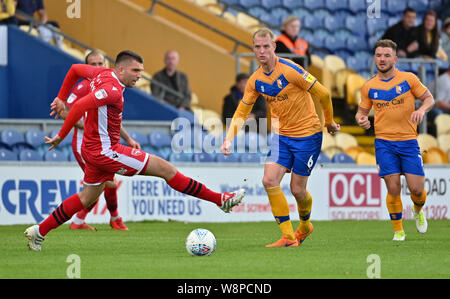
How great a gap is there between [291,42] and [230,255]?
9061mm

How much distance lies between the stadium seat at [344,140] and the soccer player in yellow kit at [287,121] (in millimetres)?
7390

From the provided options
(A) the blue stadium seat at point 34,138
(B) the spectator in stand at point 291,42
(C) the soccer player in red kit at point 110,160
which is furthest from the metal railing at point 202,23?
(C) the soccer player in red kit at point 110,160

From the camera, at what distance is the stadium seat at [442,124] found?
17.1m

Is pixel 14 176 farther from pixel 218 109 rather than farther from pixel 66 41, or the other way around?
pixel 218 109

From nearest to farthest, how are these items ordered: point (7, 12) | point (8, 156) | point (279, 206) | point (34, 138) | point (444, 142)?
point (279, 206), point (8, 156), point (34, 138), point (7, 12), point (444, 142)

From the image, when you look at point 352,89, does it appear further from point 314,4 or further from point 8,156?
point 8,156

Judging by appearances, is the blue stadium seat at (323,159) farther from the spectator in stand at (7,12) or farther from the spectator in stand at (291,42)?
the spectator in stand at (7,12)

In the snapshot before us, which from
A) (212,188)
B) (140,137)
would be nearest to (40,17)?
(140,137)

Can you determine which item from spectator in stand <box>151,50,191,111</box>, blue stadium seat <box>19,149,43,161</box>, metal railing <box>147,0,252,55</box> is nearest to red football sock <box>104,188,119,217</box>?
blue stadium seat <box>19,149,43,161</box>

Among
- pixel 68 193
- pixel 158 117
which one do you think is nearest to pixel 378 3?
pixel 158 117

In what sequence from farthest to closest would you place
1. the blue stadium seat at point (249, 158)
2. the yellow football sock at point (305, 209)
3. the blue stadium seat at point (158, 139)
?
the blue stadium seat at point (158, 139), the blue stadium seat at point (249, 158), the yellow football sock at point (305, 209)

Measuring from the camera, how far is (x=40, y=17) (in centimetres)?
1653

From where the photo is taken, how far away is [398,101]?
10445mm
